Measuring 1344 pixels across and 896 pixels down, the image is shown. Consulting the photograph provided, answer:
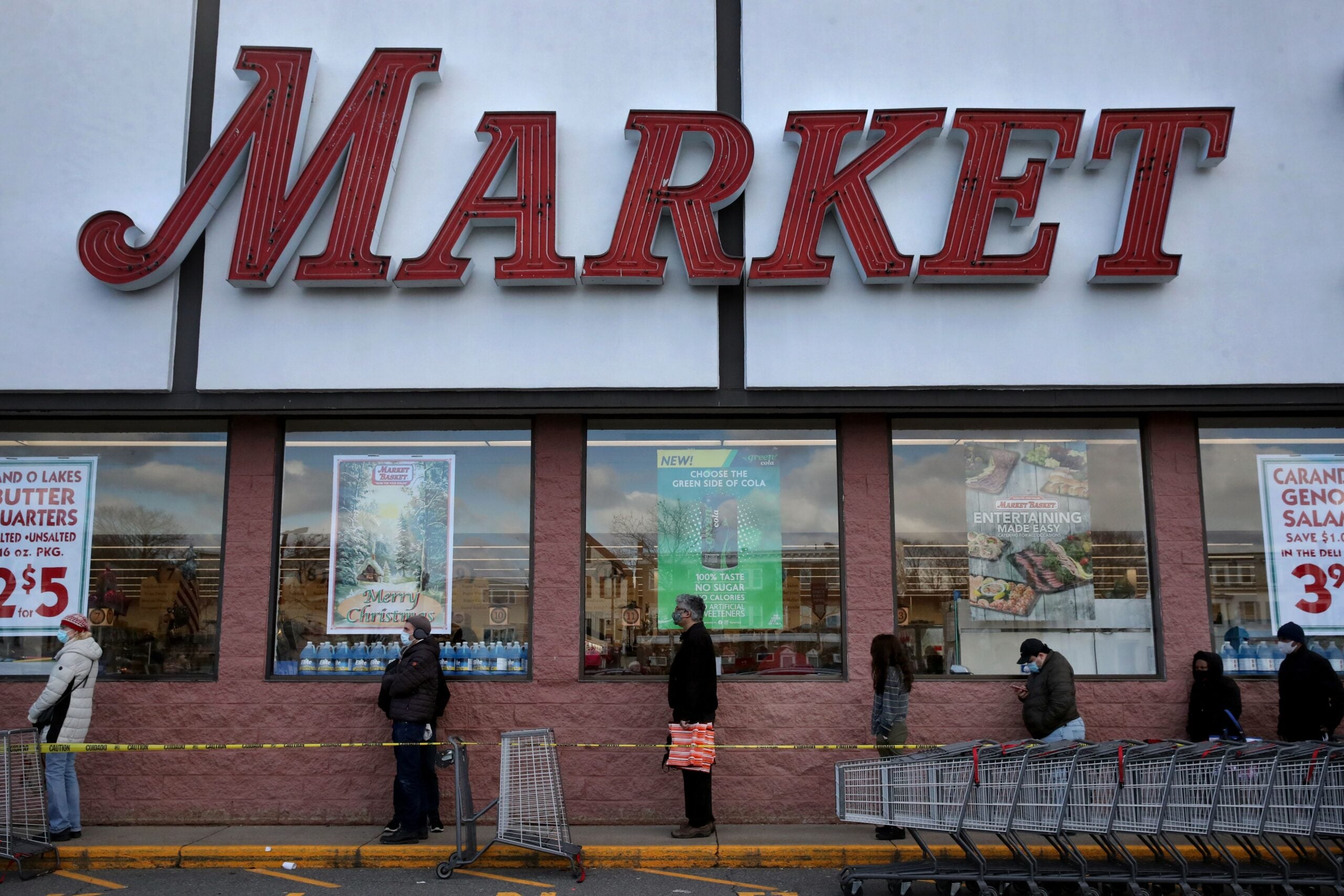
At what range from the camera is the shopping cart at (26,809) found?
8.47 metres

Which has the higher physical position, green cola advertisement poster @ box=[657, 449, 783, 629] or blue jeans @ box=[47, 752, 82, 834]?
green cola advertisement poster @ box=[657, 449, 783, 629]

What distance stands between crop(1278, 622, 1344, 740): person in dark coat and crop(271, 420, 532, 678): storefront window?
7.15m

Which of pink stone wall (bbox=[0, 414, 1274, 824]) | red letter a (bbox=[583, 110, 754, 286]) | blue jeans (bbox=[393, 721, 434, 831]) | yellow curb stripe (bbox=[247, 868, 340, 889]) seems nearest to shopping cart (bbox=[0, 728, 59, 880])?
pink stone wall (bbox=[0, 414, 1274, 824])

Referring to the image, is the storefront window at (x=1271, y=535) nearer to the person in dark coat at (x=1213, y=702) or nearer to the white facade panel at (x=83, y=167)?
the person in dark coat at (x=1213, y=702)

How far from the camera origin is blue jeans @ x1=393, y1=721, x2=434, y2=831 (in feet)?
30.0

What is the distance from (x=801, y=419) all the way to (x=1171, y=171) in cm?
431

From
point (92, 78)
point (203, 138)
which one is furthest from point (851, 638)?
point (92, 78)

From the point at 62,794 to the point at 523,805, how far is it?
4.30m

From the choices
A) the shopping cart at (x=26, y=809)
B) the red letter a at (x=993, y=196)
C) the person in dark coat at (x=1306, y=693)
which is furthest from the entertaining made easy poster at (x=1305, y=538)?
the shopping cart at (x=26, y=809)

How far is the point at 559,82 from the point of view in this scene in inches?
417

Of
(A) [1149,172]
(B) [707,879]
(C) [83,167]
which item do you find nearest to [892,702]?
(B) [707,879]

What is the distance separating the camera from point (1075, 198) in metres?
10.4

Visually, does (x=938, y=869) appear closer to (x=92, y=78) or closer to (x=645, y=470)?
(x=645, y=470)

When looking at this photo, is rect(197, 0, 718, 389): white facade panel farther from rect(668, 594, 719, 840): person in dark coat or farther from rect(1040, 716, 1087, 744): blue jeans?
rect(1040, 716, 1087, 744): blue jeans
